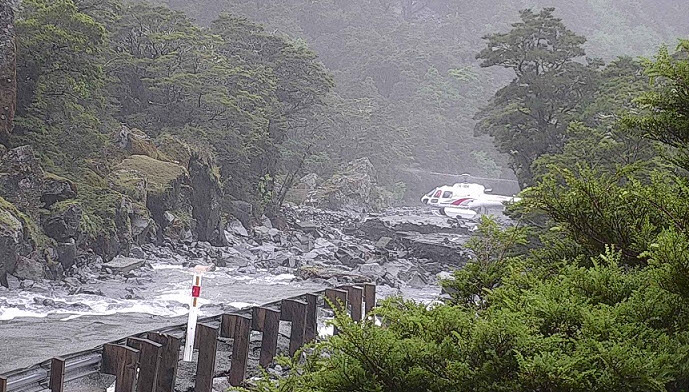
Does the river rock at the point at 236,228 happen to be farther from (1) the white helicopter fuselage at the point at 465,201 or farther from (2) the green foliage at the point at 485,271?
(2) the green foliage at the point at 485,271

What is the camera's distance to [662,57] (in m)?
2.81

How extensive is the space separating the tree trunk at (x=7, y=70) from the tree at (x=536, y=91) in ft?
37.6

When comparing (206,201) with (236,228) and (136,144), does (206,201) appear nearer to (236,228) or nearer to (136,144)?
(236,228)

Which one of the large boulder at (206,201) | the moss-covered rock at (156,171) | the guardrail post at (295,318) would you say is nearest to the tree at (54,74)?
the moss-covered rock at (156,171)

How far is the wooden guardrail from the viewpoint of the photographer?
4859 millimetres

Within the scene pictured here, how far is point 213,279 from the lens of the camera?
16.0m

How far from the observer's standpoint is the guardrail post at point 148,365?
5266 millimetres

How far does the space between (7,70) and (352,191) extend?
25334 millimetres

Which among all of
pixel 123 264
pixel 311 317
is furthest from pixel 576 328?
pixel 123 264

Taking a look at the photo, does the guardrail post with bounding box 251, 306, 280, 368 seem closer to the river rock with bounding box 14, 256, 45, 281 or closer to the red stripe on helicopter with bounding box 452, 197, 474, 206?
the river rock with bounding box 14, 256, 45, 281

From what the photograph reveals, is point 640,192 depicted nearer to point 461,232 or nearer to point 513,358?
point 513,358

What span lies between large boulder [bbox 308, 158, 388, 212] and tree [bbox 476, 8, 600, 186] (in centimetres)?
1750

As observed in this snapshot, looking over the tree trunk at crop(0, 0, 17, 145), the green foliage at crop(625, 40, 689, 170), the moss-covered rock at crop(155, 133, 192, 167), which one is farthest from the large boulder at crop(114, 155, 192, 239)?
the green foliage at crop(625, 40, 689, 170)

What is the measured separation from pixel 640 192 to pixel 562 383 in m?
0.83
